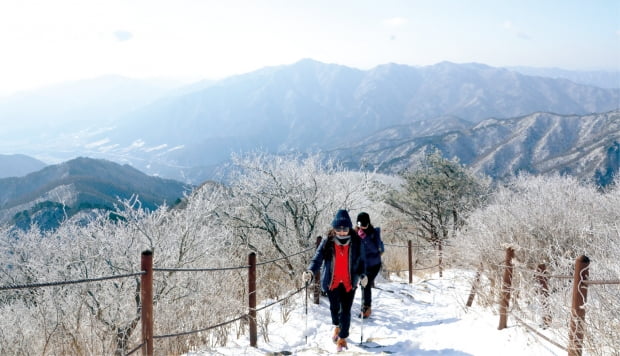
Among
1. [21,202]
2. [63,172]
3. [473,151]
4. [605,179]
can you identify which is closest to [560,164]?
[605,179]

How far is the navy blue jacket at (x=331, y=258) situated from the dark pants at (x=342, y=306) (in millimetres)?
131

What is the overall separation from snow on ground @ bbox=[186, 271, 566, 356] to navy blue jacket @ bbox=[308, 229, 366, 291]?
705mm

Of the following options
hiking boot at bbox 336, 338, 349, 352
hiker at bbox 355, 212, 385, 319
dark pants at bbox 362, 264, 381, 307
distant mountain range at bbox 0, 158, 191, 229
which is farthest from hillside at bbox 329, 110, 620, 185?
hiking boot at bbox 336, 338, 349, 352

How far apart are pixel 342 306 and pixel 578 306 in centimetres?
258

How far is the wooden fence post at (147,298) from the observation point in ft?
12.2

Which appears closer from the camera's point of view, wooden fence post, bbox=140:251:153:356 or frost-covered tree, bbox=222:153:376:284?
wooden fence post, bbox=140:251:153:356

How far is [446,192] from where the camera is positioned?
76.9ft

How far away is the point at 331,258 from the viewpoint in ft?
17.8

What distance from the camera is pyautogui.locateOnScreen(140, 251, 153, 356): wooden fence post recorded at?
3705mm

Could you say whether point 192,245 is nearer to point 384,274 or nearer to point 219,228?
point 219,228

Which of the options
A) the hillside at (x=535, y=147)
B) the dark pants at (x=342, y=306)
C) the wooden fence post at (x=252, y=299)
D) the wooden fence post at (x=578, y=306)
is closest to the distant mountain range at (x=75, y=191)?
the wooden fence post at (x=252, y=299)

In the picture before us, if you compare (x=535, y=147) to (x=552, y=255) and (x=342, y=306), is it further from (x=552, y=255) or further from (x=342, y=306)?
(x=342, y=306)

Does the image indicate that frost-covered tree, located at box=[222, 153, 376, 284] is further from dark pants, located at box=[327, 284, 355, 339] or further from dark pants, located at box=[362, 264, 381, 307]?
dark pants, located at box=[327, 284, 355, 339]

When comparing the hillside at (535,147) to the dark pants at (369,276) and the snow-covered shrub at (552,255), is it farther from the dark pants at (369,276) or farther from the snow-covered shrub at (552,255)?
the dark pants at (369,276)
